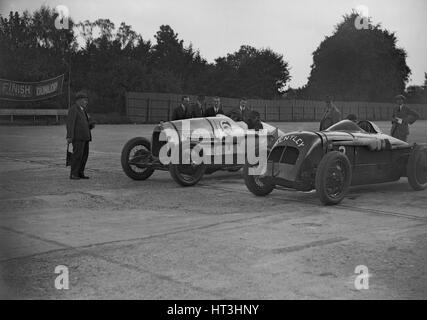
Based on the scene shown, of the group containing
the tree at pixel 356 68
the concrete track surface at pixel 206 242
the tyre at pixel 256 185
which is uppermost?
the tree at pixel 356 68

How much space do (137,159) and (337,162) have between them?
4.01m

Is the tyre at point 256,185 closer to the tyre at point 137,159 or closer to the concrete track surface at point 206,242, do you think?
the concrete track surface at point 206,242

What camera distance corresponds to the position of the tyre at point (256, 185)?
870cm

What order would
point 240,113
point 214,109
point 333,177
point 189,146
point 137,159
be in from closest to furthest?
point 333,177, point 189,146, point 137,159, point 240,113, point 214,109

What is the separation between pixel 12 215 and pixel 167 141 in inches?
150

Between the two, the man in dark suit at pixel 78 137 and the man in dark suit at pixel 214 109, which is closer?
the man in dark suit at pixel 78 137

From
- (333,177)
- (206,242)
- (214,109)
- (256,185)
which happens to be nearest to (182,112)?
(214,109)

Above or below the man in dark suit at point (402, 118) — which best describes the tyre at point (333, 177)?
below

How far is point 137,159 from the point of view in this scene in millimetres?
10727

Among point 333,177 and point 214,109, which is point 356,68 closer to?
point 333,177

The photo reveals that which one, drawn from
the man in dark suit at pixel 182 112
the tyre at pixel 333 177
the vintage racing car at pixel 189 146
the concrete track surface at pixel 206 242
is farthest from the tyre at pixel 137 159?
the tyre at pixel 333 177

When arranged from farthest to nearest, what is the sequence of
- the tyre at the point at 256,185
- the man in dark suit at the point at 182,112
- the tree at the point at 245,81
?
1. the tree at the point at 245,81
2. the man in dark suit at the point at 182,112
3. the tyre at the point at 256,185

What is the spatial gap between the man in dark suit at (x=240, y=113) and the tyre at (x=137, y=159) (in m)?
1.98

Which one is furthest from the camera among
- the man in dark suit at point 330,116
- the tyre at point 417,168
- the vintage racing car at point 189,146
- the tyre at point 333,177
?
the man in dark suit at point 330,116
